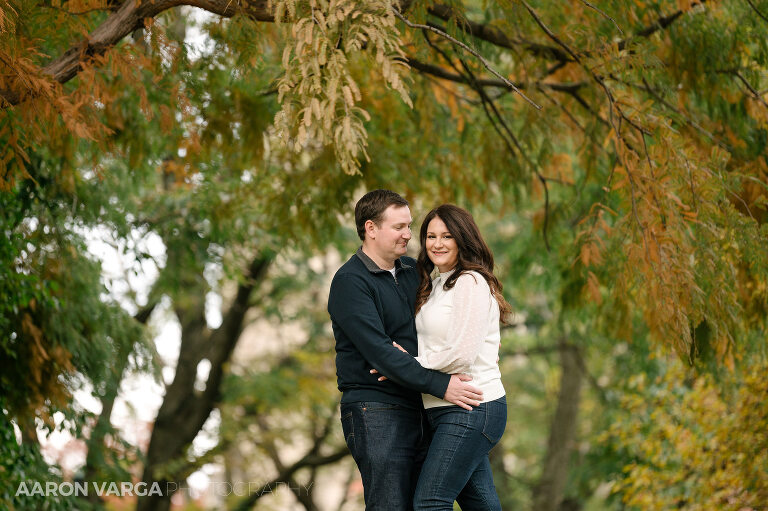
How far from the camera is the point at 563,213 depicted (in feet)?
21.0

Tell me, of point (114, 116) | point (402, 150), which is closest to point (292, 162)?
point (402, 150)

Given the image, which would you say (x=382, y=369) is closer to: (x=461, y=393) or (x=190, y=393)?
(x=461, y=393)

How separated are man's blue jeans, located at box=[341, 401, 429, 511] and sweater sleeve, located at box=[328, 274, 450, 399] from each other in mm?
162

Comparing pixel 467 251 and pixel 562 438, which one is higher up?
pixel 562 438

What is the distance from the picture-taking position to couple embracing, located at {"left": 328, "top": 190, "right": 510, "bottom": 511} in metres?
3.04

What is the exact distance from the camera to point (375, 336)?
120 inches

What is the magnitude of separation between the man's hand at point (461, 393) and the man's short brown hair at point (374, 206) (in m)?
0.63

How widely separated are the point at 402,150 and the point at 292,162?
0.82 meters

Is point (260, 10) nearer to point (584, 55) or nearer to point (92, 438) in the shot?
point (584, 55)

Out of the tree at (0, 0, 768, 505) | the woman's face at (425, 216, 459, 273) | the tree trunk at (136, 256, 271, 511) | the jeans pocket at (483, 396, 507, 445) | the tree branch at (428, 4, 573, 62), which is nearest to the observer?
the jeans pocket at (483, 396, 507, 445)

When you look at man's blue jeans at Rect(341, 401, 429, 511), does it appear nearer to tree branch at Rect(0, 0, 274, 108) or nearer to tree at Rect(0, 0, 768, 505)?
tree at Rect(0, 0, 768, 505)

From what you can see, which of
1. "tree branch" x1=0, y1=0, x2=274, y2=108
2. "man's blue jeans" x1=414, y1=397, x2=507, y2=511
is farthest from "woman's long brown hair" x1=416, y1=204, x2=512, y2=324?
"tree branch" x1=0, y1=0, x2=274, y2=108

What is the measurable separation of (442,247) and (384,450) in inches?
29.4

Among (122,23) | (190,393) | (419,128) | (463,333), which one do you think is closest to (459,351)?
(463,333)
